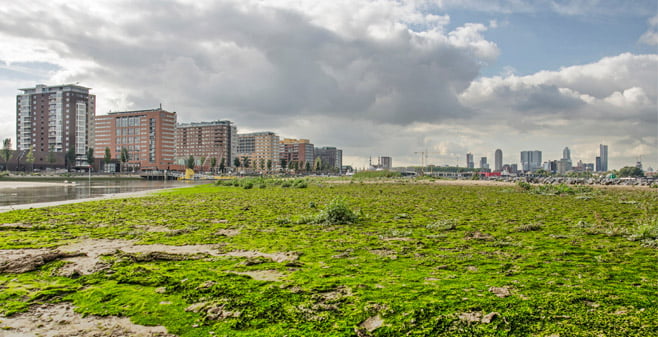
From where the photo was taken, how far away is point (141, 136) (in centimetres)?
17212

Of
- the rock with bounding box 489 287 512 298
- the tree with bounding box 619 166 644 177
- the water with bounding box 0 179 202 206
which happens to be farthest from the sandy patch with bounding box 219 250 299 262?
the tree with bounding box 619 166 644 177

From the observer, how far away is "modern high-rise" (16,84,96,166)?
528ft

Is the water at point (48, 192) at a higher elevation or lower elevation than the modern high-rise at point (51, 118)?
lower

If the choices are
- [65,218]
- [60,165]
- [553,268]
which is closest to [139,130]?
[60,165]

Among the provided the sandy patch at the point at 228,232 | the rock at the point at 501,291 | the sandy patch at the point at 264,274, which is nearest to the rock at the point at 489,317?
the rock at the point at 501,291

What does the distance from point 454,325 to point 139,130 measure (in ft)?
620

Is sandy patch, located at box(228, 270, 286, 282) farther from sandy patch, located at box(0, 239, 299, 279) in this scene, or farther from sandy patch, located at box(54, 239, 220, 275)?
sandy patch, located at box(54, 239, 220, 275)

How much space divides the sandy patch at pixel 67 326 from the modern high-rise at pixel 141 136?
173 meters

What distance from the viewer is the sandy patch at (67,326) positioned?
166 inches

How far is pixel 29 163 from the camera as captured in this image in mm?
144750

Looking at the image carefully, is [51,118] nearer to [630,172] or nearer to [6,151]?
[6,151]

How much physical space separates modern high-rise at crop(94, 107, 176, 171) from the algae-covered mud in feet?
557

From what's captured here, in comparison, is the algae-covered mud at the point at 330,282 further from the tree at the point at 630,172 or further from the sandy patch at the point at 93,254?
the tree at the point at 630,172

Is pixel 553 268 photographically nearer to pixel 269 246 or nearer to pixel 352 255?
pixel 352 255
